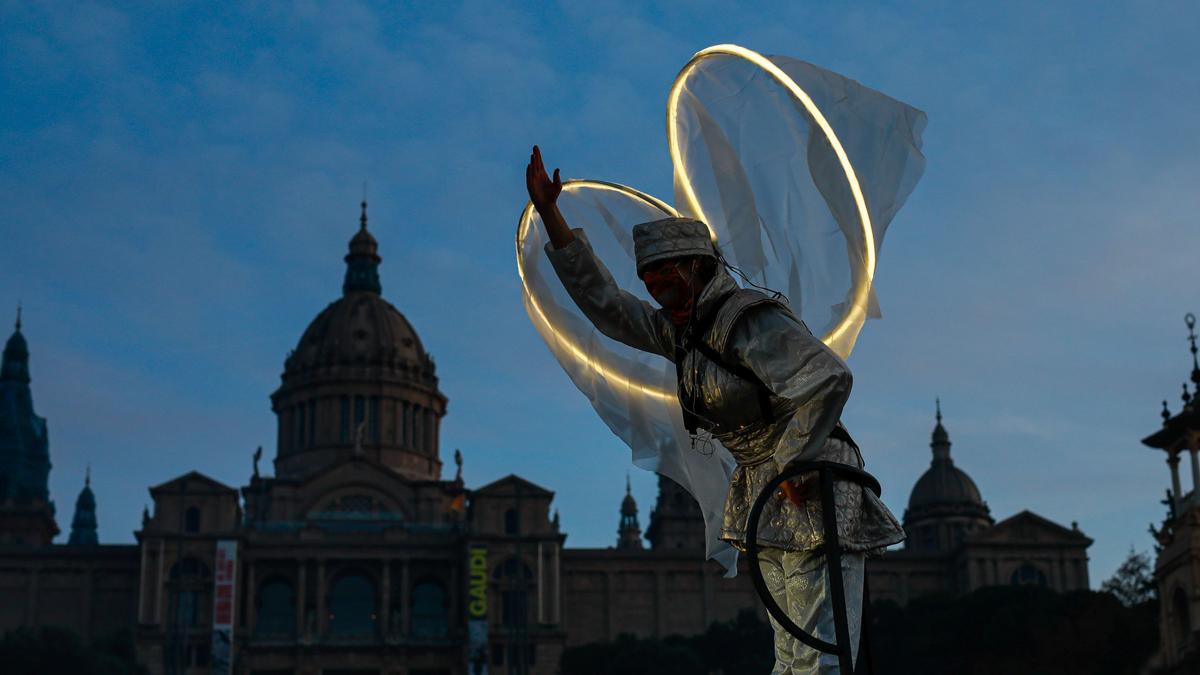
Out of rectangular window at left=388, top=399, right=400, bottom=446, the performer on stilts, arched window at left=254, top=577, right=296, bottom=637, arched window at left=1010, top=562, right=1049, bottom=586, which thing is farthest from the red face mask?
rectangular window at left=388, top=399, right=400, bottom=446

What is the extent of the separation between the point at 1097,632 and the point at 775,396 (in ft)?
236

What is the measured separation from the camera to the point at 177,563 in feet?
322

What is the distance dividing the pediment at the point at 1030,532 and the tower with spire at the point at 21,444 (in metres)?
71.8

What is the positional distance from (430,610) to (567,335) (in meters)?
93.5

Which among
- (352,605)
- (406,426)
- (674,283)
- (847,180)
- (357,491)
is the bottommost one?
(674,283)

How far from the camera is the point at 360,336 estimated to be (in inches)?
4670

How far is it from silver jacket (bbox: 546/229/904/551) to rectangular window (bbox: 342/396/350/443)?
10729 cm

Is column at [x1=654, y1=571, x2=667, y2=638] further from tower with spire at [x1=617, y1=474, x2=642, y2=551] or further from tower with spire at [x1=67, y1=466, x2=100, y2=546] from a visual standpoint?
tower with spire at [x1=67, y1=466, x2=100, y2=546]

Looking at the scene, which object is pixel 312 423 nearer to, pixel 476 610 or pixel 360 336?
pixel 360 336

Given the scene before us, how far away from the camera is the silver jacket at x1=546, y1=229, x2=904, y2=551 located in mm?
7113

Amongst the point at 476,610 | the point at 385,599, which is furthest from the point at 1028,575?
the point at 385,599

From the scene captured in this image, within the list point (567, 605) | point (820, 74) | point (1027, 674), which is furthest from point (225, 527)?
point (820, 74)

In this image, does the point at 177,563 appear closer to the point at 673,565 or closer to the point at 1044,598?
the point at 673,565

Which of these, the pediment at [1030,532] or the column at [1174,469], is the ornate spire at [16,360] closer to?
the pediment at [1030,532]
